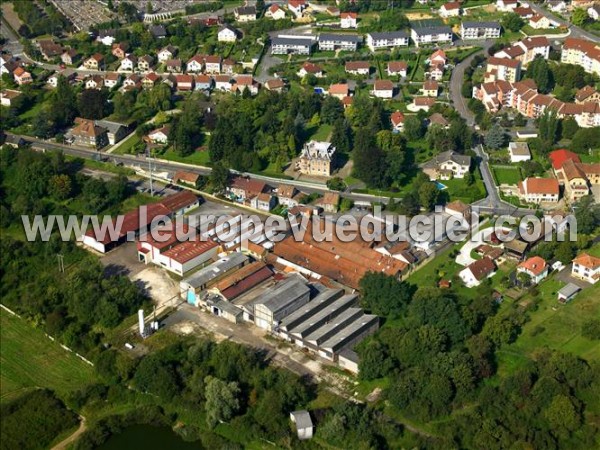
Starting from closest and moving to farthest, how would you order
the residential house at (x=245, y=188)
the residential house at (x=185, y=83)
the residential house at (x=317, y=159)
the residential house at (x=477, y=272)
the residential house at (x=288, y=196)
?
the residential house at (x=477, y=272) < the residential house at (x=288, y=196) < the residential house at (x=245, y=188) < the residential house at (x=317, y=159) < the residential house at (x=185, y=83)

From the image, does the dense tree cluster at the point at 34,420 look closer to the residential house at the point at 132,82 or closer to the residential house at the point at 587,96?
the residential house at the point at 132,82

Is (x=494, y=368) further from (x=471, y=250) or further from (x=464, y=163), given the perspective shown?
(x=464, y=163)

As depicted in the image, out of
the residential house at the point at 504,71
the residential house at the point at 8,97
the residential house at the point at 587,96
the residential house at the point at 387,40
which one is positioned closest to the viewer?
the residential house at the point at 587,96

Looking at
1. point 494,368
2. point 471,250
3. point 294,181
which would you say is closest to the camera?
point 494,368

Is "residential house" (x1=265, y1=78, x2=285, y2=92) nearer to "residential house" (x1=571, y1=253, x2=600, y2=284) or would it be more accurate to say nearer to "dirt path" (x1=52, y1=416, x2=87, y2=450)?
"residential house" (x1=571, y1=253, x2=600, y2=284)

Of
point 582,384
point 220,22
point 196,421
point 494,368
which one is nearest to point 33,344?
point 196,421

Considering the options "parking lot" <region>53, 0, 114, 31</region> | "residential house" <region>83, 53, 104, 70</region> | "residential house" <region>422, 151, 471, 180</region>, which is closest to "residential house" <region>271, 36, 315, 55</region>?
"residential house" <region>83, 53, 104, 70</region>

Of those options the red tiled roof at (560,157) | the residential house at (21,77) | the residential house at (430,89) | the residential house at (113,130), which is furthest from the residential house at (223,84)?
the red tiled roof at (560,157)
